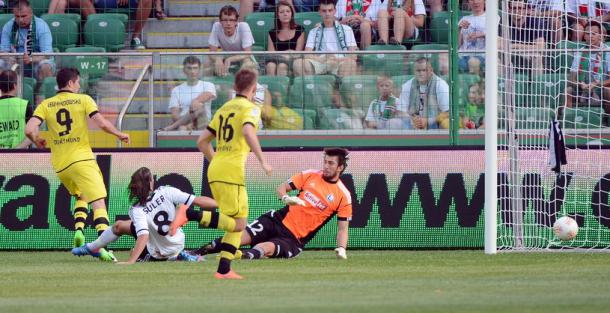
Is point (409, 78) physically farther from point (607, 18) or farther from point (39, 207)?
point (39, 207)

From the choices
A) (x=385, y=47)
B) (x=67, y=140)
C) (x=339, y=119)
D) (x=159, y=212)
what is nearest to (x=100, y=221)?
(x=159, y=212)

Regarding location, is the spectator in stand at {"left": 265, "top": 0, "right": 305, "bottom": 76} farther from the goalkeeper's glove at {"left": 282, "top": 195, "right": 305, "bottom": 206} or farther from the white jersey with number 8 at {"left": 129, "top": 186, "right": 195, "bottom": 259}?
the goalkeeper's glove at {"left": 282, "top": 195, "right": 305, "bottom": 206}

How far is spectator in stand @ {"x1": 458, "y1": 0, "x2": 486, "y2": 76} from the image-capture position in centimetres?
1719

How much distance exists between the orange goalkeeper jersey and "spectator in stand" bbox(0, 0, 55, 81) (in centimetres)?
535

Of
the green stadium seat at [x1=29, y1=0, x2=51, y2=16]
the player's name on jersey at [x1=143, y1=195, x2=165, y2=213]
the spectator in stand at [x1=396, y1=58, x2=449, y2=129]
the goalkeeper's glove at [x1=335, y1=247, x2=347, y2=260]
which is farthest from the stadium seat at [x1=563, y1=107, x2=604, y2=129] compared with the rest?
the green stadium seat at [x1=29, y1=0, x2=51, y2=16]

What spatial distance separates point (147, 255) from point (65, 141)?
1.61m

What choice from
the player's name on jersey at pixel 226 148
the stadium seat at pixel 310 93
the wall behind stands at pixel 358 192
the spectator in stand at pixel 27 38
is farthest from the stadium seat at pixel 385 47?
the player's name on jersey at pixel 226 148

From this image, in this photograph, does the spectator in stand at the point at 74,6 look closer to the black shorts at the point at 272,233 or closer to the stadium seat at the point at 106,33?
the stadium seat at the point at 106,33

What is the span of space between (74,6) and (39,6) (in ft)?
2.25

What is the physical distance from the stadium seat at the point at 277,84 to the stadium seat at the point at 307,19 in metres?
1.87

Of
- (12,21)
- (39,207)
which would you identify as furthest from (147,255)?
(12,21)

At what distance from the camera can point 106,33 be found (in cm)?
1988

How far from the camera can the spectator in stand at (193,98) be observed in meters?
17.7

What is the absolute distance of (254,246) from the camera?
47.0 ft
